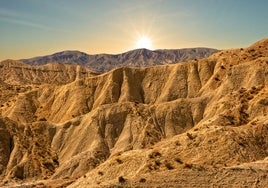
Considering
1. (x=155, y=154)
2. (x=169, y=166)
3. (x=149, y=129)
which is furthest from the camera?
(x=149, y=129)

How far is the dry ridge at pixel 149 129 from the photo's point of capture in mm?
33312

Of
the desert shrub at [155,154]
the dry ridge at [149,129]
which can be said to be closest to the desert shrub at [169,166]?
the dry ridge at [149,129]

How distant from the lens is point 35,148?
66.7m

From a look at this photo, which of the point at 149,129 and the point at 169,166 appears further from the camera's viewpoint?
the point at 149,129

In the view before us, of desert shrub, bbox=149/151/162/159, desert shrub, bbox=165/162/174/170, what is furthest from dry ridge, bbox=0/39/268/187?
desert shrub, bbox=165/162/174/170

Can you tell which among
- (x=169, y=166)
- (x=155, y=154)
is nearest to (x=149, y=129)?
(x=155, y=154)

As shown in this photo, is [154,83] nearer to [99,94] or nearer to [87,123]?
[99,94]

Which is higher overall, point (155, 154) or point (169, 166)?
Result: point (155, 154)

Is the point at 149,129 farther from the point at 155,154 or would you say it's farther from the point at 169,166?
the point at 169,166

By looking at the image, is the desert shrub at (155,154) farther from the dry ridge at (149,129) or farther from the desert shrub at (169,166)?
the desert shrub at (169,166)

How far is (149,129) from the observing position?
65438 mm

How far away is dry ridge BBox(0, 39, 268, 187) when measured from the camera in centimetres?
3331

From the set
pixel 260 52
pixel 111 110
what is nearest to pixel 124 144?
pixel 111 110

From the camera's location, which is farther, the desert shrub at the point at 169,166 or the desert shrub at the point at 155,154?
the desert shrub at the point at 155,154
